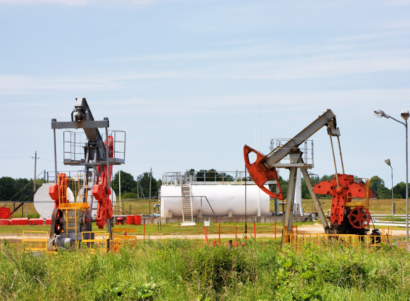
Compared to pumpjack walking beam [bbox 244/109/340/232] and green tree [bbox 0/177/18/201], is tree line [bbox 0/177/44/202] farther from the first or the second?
pumpjack walking beam [bbox 244/109/340/232]

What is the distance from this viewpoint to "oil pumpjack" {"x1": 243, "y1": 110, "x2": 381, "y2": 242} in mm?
20047

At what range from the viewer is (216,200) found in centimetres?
3625

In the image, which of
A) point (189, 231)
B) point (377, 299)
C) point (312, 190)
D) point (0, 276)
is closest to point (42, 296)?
point (0, 276)

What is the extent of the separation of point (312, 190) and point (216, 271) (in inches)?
349

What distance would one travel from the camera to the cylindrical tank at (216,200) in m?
35.6

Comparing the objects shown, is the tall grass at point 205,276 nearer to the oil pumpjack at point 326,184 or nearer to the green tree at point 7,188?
the oil pumpjack at point 326,184

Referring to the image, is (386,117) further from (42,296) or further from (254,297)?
(42,296)

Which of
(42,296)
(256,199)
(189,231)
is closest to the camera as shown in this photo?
(42,296)

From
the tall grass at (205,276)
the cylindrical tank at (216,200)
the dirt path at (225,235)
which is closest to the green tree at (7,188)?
the cylindrical tank at (216,200)

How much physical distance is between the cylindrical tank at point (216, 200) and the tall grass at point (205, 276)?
20996mm

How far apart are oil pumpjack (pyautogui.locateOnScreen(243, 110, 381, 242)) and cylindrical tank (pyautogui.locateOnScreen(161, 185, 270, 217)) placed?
1550 centimetres

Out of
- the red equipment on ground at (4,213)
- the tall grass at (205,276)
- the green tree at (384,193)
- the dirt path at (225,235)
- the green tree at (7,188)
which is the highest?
the green tree at (7,188)

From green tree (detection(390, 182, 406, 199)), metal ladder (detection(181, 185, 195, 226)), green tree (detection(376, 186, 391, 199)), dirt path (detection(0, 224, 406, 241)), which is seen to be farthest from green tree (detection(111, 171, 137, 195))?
dirt path (detection(0, 224, 406, 241))

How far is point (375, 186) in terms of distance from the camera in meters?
109
